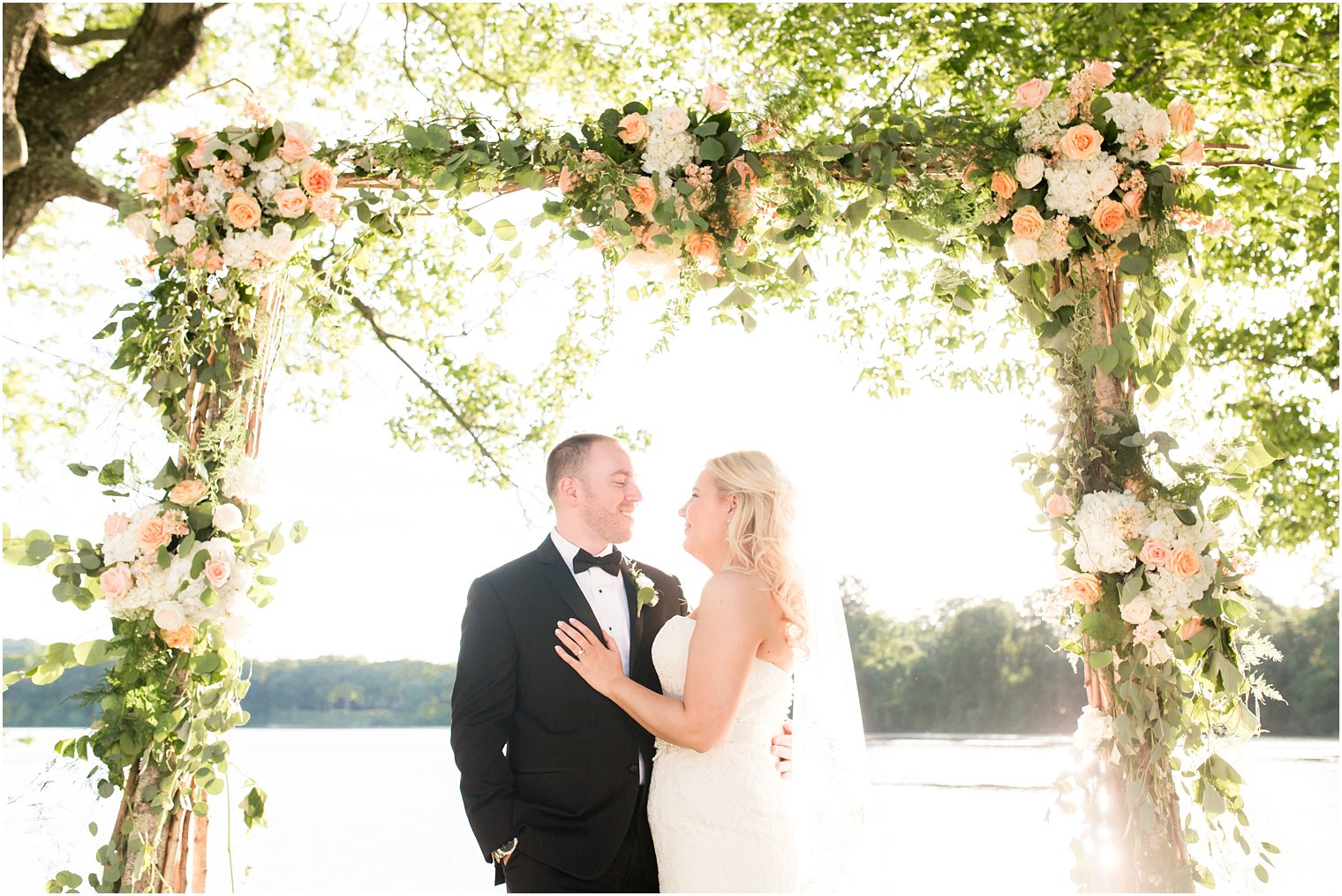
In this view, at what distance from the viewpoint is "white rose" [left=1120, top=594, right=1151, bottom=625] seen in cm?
284

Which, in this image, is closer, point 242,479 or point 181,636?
point 181,636

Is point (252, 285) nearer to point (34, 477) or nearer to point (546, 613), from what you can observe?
point (546, 613)

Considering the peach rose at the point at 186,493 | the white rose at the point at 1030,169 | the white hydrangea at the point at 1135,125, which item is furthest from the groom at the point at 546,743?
the white hydrangea at the point at 1135,125

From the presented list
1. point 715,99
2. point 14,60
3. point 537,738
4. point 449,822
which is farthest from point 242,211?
point 449,822

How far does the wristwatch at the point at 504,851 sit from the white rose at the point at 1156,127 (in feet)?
8.96

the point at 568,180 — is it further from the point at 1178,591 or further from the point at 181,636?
the point at 1178,591

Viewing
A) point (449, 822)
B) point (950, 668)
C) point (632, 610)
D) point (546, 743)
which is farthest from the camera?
point (950, 668)

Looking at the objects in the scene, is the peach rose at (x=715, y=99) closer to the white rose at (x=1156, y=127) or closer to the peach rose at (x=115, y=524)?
the white rose at (x=1156, y=127)

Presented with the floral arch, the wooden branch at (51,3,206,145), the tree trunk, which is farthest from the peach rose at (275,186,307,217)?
the wooden branch at (51,3,206,145)

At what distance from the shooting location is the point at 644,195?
10.1 feet

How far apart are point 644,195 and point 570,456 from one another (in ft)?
2.73

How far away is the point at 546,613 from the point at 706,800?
69 cm

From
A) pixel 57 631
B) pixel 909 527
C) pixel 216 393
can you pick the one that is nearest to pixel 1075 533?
pixel 216 393

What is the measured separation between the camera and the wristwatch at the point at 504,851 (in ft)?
9.29
